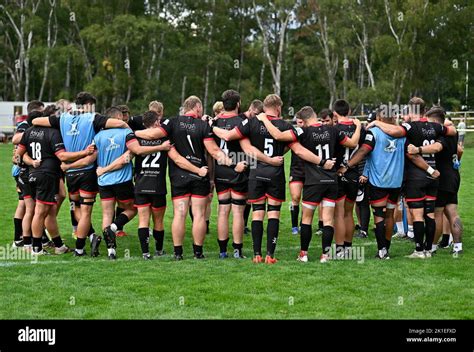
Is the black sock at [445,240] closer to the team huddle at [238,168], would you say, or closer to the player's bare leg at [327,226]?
the team huddle at [238,168]

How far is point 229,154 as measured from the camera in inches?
364

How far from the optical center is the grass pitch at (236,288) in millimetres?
6598

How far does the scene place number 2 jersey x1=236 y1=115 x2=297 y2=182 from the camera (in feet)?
29.0

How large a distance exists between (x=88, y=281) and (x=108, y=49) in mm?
38449

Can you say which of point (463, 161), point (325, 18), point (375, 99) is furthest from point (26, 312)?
point (325, 18)

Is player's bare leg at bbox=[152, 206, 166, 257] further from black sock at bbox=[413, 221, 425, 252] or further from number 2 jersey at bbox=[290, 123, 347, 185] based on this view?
black sock at bbox=[413, 221, 425, 252]

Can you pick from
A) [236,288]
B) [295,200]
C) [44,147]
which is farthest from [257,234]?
[44,147]

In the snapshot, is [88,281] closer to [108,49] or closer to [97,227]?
[97,227]

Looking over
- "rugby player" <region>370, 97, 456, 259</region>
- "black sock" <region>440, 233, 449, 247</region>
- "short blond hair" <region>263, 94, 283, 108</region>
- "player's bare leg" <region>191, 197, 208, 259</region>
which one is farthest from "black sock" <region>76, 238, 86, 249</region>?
"black sock" <region>440, 233, 449, 247</region>

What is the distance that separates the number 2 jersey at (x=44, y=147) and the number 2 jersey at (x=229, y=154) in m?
2.15

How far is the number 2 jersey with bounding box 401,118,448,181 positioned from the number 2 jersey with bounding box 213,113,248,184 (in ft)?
7.16

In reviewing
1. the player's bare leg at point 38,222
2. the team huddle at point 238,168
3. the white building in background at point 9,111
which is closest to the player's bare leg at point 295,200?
the team huddle at point 238,168

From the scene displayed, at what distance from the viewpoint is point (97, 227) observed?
40.2ft
